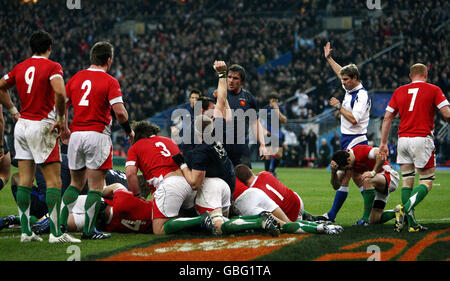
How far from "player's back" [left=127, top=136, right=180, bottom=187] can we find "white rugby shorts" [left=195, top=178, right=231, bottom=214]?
543mm

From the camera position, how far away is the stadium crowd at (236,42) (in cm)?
2959

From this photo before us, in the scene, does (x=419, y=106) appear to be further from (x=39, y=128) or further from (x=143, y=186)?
(x=39, y=128)

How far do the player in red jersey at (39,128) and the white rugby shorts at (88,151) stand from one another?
0.19m

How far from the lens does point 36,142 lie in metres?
6.71

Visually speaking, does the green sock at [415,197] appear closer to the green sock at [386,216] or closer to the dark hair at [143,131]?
the green sock at [386,216]

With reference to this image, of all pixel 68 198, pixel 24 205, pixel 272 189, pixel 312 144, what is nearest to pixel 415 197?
pixel 272 189

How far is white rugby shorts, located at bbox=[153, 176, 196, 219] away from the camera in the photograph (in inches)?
288

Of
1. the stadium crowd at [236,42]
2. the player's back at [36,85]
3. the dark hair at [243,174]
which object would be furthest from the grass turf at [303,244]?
the stadium crowd at [236,42]

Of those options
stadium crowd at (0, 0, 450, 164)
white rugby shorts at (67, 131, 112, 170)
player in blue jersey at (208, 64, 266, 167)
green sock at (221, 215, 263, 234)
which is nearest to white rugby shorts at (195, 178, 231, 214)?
green sock at (221, 215, 263, 234)

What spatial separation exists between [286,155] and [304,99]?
164 inches

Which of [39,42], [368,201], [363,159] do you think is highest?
[39,42]

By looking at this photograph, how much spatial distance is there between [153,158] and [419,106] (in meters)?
3.70
